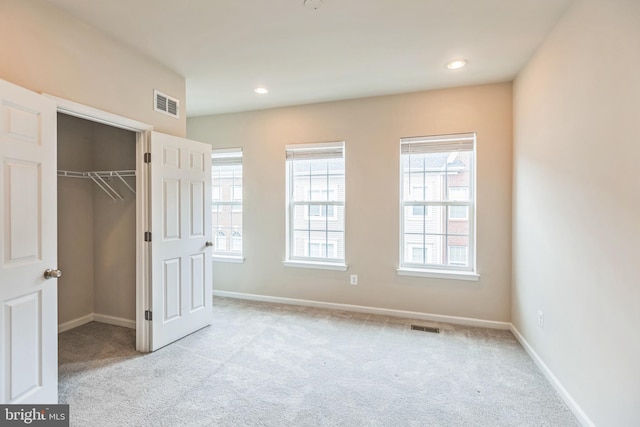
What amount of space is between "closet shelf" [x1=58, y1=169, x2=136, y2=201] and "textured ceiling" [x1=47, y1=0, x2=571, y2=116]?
1209mm

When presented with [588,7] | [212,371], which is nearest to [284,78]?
[588,7]

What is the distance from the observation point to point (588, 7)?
5.91ft

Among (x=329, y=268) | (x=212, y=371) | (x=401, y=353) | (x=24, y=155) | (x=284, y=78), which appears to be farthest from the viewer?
(x=329, y=268)

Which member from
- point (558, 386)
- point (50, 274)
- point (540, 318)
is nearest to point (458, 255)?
point (540, 318)

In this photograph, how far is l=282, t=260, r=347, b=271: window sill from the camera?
3.89m

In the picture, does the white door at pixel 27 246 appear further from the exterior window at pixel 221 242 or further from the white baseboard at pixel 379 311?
the exterior window at pixel 221 242

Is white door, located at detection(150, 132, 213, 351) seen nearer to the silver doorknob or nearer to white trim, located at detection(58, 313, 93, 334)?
the silver doorknob

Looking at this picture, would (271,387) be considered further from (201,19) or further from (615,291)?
(201,19)

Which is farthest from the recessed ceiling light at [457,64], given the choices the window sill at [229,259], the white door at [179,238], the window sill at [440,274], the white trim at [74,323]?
the white trim at [74,323]

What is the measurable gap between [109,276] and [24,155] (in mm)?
2146

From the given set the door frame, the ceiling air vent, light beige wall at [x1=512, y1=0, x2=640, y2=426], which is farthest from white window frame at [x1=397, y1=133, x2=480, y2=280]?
the door frame

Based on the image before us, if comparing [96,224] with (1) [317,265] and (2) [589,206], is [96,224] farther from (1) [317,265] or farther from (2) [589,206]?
(2) [589,206]

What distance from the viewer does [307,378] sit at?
2.35m

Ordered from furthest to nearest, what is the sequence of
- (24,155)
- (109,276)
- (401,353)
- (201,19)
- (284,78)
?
(109,276)
(284,78)
(401,353)
(201,19)
(24,155)
